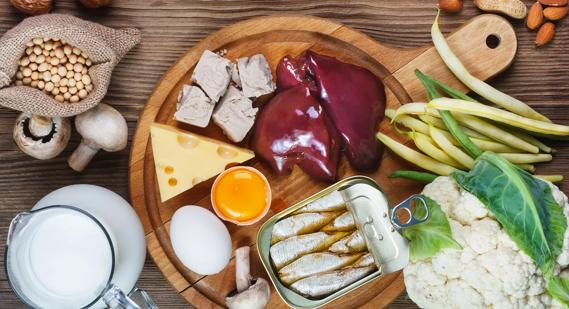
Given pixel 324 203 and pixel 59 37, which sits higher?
pixel 59 37

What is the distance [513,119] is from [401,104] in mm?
253

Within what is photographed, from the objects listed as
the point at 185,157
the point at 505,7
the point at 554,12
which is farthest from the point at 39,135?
the point at 554,12

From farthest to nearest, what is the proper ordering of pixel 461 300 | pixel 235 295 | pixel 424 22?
1. pixel 424 22
2. pixel 235 295
3. pixel 461 300

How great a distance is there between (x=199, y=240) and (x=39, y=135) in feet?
1.40

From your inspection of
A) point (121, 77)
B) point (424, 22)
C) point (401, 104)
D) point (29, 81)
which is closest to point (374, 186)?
point (401, 104)

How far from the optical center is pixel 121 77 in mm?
1489

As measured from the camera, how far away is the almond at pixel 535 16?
151cm

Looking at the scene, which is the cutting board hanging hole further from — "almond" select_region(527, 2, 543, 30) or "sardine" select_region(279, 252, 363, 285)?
"sardine" select_region(279, 252, 363, 285)

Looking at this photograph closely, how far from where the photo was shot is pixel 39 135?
54.4 inches

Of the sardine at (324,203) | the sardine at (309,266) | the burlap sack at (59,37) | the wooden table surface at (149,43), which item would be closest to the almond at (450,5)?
the wooden table surface at (149,43)

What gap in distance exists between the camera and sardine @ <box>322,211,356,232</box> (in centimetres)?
142

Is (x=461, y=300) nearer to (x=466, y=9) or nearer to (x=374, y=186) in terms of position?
(x=374, y=186)

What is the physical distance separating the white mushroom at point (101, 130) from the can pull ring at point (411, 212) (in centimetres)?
62

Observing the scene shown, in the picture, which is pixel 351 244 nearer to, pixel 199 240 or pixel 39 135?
pixel 199 240
